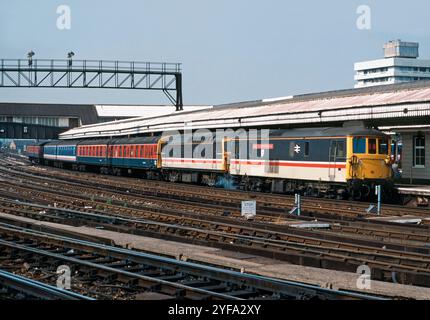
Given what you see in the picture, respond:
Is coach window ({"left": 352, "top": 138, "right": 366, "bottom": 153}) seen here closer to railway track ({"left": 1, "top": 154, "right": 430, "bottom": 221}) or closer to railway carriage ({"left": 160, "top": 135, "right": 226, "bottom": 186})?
railway track ({"left": 1, "top": 154, "right": 430, "bottom": 221})

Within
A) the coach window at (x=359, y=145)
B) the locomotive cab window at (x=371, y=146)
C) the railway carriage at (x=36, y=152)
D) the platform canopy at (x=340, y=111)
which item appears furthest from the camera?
the railway carriage at (x=36, y=152)

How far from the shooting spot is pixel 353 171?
2656cm

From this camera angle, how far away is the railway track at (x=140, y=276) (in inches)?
405

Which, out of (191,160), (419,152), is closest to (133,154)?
(191,160)

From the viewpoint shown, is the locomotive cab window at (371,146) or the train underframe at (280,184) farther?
the train underframe at (280,184)

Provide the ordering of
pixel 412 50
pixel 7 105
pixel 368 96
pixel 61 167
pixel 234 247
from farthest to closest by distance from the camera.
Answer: pixel 412 50
pixel 7 105
pixel 61 167
pixel 368 96
pixel 234 247

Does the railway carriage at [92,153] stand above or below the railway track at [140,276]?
above

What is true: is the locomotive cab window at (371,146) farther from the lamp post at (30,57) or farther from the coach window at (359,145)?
the lamp post at (30,57)

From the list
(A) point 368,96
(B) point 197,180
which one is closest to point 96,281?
(A) point 368,96

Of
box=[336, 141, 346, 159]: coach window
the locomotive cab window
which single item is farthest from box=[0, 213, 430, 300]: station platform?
the locomotive cab window

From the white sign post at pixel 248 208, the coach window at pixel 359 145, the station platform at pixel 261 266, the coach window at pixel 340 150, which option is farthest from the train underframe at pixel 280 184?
the station platform at pixel 261 266

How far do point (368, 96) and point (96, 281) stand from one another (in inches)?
891

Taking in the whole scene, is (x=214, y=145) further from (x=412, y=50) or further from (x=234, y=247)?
(x=412, y=50)

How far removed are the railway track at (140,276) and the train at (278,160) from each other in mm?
14407
